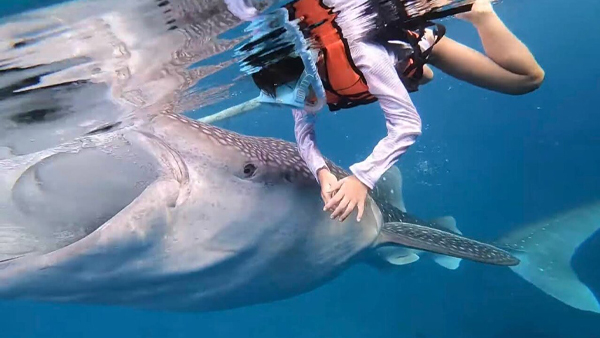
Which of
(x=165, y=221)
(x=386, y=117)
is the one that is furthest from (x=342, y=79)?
(x=165, y=221)

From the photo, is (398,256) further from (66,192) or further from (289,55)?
(66,192)

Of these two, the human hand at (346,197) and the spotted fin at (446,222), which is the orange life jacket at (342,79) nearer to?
the human hand at (346,197)

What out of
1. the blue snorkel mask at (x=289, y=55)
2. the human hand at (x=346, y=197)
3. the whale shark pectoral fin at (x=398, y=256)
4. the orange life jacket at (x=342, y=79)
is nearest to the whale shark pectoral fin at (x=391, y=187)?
the whale shark pectoral fin at (x=398, y=256)

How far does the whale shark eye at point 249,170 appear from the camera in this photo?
10.9ft

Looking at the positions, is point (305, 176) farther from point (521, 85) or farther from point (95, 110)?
point (95, 110)

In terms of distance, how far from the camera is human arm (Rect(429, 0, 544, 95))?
13.3 ft

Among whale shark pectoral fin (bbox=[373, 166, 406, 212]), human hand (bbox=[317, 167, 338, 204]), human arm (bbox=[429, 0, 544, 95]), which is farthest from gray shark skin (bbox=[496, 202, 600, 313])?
human hand (bbox=[317, 167, 338, 204])

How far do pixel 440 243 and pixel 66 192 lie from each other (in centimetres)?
337

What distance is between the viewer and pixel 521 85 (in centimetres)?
427

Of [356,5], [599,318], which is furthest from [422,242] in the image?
[599,318]

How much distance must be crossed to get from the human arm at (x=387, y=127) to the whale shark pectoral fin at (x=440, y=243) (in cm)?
144

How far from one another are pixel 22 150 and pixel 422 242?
4290mm

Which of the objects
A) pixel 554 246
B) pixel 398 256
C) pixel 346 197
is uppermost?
pixel 346 197

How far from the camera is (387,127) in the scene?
11.4 feet
